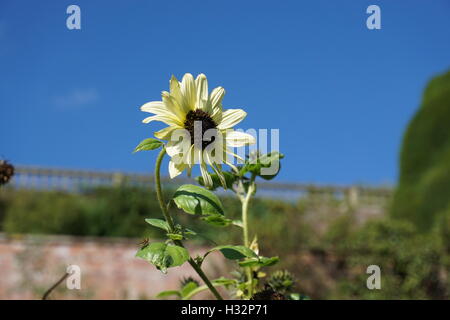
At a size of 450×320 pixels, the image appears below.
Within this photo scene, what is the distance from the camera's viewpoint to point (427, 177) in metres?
9.18

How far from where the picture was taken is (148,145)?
0.98 metres

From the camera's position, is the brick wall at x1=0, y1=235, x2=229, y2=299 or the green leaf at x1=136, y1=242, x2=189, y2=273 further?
the brick wall at x1=0, y1=235, x2=229, y2=299

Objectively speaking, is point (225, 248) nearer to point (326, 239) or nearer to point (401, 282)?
point (401, 282)

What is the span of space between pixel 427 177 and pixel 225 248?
8.89 meters

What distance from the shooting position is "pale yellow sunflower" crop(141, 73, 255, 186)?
3.47 feet

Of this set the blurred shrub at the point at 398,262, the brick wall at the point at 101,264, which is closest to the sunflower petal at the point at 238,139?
the brick wall at the point at 101,264

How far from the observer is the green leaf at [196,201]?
101 cm

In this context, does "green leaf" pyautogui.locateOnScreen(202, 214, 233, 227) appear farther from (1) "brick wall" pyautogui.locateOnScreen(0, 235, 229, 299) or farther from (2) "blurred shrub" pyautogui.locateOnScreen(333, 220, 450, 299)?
(2) "blurred shrub" pyautogui.locateOnScreen(333, 220, 450, 299)

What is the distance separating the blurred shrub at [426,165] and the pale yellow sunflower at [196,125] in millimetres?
8324

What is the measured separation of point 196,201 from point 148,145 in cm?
14

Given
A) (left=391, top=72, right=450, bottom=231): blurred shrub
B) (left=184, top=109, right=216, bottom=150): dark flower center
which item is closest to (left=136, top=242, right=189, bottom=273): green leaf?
(left=184, top=109, right=216, bottom=150): dark flower center

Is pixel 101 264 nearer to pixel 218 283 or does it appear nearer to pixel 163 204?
pixel 218 283
